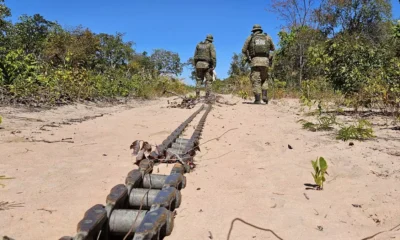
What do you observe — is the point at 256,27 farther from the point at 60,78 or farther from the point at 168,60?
the point at 168,60

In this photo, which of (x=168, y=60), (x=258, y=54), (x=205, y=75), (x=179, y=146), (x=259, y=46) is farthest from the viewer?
(x=168, y=60)

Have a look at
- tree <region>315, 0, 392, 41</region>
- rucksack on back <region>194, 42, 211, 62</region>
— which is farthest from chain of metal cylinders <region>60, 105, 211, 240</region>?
tree <region>315, 0, 392, 41</region>

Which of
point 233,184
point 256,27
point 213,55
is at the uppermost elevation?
point 256,27

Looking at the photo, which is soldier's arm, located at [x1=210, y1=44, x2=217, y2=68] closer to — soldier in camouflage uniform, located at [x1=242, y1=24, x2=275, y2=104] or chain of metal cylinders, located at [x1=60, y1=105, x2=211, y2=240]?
soldier in camouflage uniform, located at [x1=242, y1=24, x2=275, y2=104]

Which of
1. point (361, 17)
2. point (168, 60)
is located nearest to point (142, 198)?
point (361, 17)

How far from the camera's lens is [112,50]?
123 ft

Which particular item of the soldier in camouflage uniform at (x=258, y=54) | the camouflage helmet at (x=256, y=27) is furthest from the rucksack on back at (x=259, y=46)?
the camouflage helmet at (x=256, y=27)

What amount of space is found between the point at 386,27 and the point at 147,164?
28.8 m

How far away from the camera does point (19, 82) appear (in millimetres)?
7695

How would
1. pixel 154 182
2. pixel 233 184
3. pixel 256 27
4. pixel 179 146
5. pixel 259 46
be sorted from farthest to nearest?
pixel 256 27
pixel 259 46
pixel 179 146
pixel 233 184
pixel 154 182

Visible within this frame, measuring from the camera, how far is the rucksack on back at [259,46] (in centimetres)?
1008

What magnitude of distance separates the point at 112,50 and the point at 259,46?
2997 cm

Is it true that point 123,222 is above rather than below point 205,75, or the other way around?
below

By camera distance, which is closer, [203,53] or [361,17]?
[203,53]
